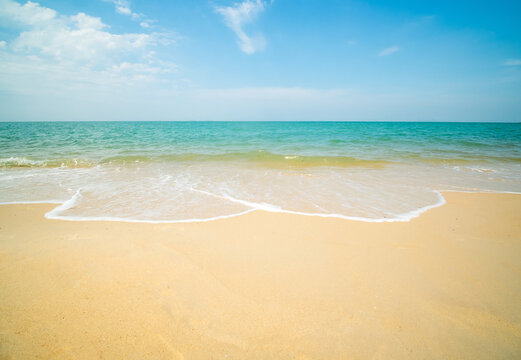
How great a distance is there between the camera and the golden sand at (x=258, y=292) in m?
1.93

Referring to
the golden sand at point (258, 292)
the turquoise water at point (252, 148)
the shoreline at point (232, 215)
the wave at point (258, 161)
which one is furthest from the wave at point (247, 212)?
the turquoise water at point (252, 148)

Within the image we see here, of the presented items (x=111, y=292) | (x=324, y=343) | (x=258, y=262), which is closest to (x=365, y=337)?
(x=324, y=343)

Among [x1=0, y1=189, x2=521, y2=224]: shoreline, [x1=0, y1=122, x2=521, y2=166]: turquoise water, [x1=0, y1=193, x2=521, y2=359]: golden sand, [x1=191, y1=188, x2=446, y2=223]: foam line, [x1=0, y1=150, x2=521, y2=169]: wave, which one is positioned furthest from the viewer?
[x1=0, y1=122, x2=521, y2=166]: turquoise water

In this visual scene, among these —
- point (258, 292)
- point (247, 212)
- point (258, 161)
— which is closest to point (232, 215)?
point (247, 212)

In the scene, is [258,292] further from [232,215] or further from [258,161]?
[258,161]

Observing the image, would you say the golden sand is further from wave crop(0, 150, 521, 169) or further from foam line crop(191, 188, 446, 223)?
wave crop(0, 150, 521, 169)

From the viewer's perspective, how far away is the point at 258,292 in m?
2.51

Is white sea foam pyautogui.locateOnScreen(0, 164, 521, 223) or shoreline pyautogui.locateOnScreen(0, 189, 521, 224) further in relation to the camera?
white sea foam pyautogui.locateOnScreen(0, 164, 521, 223)

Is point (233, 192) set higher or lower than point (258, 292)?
higher

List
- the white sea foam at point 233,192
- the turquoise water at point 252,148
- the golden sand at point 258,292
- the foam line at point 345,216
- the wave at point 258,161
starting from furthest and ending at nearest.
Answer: the turquoise water at point 252,148 < the wave at point 258,161 < the white sea foam at point 233,192 < the foam line at point 345,216 < the golden sand at point 258,292

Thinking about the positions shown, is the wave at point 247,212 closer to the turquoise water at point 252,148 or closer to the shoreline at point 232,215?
the shoreline at point 232,215

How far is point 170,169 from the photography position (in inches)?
404

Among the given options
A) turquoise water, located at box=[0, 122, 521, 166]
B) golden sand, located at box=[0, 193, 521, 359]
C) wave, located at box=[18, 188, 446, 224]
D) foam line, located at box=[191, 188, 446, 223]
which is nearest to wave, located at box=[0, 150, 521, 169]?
turquoise water, located at box=[0, 122, 521, 166]

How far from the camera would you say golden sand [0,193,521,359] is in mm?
1927
